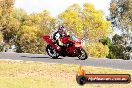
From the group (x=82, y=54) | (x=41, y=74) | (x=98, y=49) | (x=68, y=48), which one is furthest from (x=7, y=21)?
(x=41, y=74)

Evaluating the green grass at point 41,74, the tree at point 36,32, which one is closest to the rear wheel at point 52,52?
the green grass at point 41,74

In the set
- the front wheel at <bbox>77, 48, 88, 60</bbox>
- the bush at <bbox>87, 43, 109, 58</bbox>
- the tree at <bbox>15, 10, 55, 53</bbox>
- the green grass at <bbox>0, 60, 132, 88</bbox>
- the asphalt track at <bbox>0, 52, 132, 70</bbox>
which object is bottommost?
the green grass at <bbox>0, 60, 132, 88</bbox>

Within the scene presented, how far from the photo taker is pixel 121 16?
5950 cm

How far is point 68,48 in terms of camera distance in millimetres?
21203

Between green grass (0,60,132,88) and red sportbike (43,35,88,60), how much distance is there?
2.10m

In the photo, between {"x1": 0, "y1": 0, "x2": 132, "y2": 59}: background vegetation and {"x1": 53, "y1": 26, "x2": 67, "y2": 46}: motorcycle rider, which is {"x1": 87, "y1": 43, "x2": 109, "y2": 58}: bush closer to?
{"x1": 0, "y1": 0, "x2": 132, "y2": 59}: background vegetation

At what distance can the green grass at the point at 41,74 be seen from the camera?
14.5m

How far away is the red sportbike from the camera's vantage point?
815 inches

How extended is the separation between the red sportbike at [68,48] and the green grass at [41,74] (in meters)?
2.10

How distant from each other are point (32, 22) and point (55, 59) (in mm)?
34476

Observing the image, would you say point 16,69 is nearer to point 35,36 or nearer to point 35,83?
point 35,83

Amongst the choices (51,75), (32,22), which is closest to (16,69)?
(51,75)

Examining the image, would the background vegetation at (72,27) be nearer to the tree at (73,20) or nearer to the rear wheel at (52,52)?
the tree at (73,20)

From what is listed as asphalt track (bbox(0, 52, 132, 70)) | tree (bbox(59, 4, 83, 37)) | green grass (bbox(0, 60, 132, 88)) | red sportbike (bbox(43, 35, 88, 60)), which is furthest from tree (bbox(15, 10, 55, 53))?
green grass (bbox(0, 60, 132, 88))
